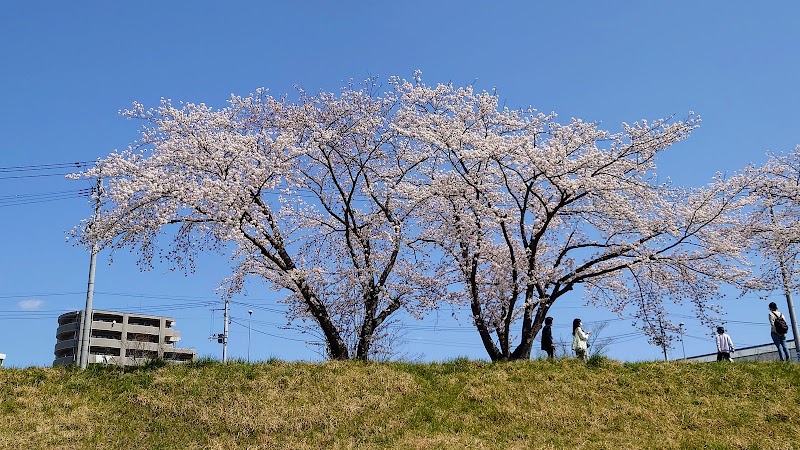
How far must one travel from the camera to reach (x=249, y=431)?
13.3 m

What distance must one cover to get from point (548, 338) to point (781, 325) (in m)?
6.09

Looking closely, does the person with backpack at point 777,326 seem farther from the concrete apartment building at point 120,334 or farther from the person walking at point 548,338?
the concrete apartment building at point 120,334

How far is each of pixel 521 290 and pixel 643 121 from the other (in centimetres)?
581

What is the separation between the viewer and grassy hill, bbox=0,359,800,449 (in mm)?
12961

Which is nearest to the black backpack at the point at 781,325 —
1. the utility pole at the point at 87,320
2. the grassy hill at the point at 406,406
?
the grassy hill at the point at 406,406

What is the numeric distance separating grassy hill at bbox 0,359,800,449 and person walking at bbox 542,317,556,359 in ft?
6.82

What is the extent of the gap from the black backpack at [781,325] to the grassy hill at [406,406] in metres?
1.72

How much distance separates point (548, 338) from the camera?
1897 centimetres

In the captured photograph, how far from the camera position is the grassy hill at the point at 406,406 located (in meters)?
13.0

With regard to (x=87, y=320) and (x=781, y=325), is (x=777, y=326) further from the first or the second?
(x=87, y=320)

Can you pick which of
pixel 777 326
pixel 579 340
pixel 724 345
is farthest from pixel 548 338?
pixel 777 326

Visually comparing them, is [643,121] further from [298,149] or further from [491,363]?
[298,149]

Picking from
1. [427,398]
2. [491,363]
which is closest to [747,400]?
[491,363]

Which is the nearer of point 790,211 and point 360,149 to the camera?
point 360,149
